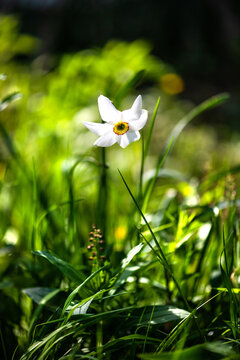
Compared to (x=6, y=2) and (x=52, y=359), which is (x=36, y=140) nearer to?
(x=52, y=359)

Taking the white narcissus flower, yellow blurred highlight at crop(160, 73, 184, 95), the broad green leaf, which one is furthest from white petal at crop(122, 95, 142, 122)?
yellow blurred highlight at crop(160, 73, 184, 95)

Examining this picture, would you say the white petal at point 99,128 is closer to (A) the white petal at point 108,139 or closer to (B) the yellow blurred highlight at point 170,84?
(A) the white petal at point 108,139

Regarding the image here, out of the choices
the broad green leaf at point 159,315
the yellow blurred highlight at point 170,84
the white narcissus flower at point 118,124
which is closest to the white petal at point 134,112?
the white narcissus flower at point 118,124

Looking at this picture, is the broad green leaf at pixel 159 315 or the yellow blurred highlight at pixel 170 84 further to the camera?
the yellow blurred highlight at pixel 170 84

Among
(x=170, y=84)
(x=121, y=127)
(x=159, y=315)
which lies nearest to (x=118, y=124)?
(x=121, y=127)

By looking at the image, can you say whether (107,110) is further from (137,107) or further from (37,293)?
(37,293)

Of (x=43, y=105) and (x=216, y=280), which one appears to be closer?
(x=216, y=280)

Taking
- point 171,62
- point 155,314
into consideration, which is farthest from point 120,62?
point 171,62
